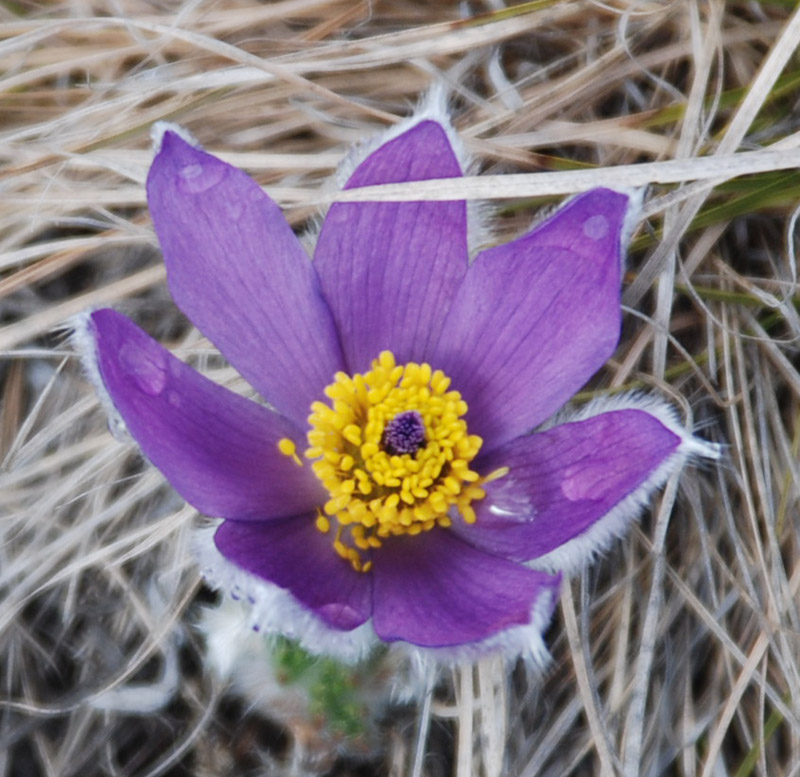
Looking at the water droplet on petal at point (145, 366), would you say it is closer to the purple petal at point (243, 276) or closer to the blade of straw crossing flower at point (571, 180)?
the purple petal at point (243, 276)

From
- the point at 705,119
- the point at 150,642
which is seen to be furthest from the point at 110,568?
the point at 705,119

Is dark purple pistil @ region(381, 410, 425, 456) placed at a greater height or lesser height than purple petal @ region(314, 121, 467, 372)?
lesser

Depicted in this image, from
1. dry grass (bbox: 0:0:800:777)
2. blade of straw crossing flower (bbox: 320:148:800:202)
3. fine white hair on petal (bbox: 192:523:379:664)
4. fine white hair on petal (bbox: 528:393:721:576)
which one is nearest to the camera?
fine white hair on petal (bbox: 192:523:379:664)

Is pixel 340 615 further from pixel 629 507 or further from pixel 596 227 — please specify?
pixel 596 227

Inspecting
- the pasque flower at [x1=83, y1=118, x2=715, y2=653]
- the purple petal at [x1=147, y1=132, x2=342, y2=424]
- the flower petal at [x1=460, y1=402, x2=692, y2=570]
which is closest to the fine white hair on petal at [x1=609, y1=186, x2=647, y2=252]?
the pasque flower at [x1=83, y1=118, x2=715, y2=653]

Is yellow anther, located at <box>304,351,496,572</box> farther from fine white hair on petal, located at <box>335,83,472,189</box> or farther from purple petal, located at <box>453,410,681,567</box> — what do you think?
fine white hair on petal, located at <box>335,83,472,189</box>

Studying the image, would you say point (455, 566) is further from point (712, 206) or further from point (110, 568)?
point (712, 206)
